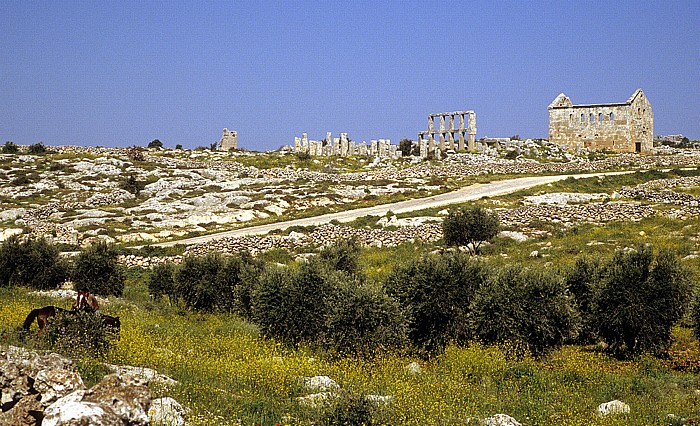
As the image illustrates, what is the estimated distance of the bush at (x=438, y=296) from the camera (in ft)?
59.9

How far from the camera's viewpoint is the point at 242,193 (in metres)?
56.2

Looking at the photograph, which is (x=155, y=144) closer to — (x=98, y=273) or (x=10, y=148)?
(x=10, y=148)

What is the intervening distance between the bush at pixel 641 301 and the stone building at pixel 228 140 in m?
79.7

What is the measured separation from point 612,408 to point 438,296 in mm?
7388

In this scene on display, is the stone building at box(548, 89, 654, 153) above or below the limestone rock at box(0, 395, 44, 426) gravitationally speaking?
above

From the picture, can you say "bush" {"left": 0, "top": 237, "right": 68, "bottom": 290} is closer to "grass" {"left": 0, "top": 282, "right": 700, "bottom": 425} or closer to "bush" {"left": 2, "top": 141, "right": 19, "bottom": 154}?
"grass" {"left": 0, "top": 282, "right": 700, "bottom": 425}

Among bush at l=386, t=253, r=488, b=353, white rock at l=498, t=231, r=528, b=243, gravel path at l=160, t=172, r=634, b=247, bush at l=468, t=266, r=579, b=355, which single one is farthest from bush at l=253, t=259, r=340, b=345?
gravel path at l=160, t=172, r=634, b=247

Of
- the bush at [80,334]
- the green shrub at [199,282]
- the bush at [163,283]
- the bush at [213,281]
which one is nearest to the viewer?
the bush at [80,334]

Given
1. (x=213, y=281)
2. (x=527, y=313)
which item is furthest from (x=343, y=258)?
(x=527, y=313)

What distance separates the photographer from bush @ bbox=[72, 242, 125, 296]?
26598mm

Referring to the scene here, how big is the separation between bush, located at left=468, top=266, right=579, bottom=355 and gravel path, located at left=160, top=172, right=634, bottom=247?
2428cm

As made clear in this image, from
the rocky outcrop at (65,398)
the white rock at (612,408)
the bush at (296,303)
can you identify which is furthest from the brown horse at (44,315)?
the white rock at (612,408)

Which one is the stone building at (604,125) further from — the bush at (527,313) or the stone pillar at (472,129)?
the bush at (527,313)

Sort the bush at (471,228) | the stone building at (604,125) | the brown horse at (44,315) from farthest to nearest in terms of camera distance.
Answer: the stone building at (604,125) → the bush at (471,228) → the brown horse at (44,315)
